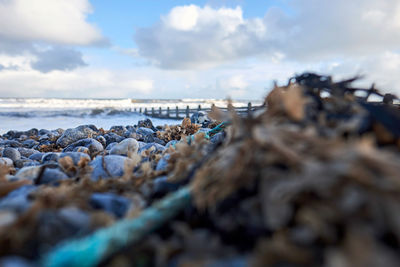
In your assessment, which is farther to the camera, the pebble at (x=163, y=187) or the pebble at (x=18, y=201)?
the pebble at (x=163, y=187)

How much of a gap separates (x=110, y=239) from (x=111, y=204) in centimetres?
30

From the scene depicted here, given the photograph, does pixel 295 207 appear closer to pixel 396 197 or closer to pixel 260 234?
pixel 260 234

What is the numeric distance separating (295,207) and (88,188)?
916mm

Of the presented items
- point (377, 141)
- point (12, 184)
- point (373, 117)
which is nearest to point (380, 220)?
point (377, 141)

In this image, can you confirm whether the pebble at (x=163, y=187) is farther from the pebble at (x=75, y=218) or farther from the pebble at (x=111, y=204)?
the pebble at (x=75, y=218)

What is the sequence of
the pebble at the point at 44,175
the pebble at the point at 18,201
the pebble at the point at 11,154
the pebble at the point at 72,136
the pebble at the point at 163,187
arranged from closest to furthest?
the pebble at the point at 18,201 < the pebble at the point at 163,187 < the pebble at the point at 44,175 < the pebble at the point at 11,154 < the pebble at the point at 72,136

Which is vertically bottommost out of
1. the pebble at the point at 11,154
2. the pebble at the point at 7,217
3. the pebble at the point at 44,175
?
the pebble at the point at 11,154

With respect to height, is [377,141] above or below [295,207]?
above

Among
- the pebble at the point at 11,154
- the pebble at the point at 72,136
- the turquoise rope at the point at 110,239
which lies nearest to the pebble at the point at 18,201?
the turquoise rope at the point at 110,239

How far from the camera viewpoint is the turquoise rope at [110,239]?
2.51 feet

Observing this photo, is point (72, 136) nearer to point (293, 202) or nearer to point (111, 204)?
point (111, 204)

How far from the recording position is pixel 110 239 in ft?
2.73

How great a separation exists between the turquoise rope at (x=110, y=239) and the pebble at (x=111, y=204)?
162mm

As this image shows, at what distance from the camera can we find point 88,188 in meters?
1.30
